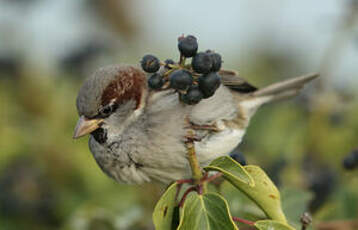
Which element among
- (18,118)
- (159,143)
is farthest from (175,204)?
(18,118)

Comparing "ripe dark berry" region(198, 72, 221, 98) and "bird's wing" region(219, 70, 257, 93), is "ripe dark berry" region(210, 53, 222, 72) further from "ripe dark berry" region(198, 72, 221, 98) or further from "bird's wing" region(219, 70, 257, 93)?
"bird's wing" region(219, 70, 257, 93)

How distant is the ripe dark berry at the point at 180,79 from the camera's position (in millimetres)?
2203

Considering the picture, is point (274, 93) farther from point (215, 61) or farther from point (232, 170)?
point (232, 170)

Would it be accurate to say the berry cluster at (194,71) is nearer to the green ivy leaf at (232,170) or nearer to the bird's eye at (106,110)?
the green ivy leaf at (232,170)

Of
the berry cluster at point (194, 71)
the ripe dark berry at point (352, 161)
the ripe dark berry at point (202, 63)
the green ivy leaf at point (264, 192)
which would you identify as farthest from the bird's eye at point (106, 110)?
the ripe dark berry at point (352, 161)

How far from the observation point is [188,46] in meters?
2.27

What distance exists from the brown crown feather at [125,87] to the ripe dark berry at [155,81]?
434 millimetres

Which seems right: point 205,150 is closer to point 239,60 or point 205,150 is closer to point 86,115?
point 86,115

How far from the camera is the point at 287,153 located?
13.2 ft

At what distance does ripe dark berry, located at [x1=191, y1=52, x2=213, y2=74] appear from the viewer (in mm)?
2254

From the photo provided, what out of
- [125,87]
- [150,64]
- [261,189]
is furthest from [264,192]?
[125,87]

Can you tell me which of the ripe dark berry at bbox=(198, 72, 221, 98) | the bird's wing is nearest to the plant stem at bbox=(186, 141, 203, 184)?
the ripe dark berry at bbox=(198, 72, 221, 98)

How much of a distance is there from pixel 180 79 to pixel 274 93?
1960 millimetres

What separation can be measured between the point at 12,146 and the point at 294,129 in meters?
2.20
